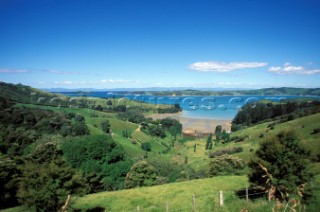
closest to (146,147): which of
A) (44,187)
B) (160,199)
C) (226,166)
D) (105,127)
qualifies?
(105,127)

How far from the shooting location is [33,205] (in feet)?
56.6

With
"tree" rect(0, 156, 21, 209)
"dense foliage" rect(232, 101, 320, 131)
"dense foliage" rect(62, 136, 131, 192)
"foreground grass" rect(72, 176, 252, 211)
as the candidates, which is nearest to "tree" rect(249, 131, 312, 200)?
"foreground grass" rect(72, 176, 252, 211)

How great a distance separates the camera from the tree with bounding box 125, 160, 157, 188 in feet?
136

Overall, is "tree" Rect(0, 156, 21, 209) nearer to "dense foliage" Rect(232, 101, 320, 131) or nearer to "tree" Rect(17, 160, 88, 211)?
"tree" Rect(17, 160, 88, 211)

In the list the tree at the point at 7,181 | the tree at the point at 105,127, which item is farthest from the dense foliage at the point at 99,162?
the tree at the point at 105,127

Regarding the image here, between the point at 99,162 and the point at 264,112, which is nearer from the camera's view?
the point at 99,162

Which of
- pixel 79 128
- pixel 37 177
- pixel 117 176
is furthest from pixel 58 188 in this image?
pixel 79 128

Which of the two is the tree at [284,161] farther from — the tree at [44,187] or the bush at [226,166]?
the bush at [226,166]

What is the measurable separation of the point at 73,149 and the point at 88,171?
21.5ft

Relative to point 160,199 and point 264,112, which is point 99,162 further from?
point 264,112

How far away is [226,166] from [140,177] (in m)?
15.8

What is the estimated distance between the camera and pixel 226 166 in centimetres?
4416

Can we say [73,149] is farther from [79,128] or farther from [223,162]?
[79,128]

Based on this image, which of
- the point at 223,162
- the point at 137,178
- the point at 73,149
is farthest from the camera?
the point at 73,149
